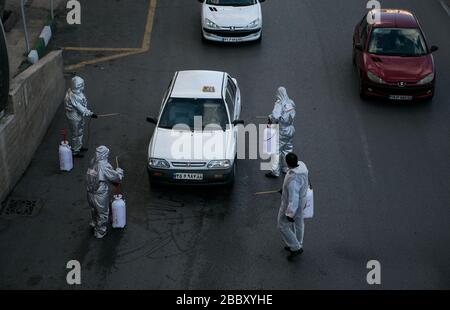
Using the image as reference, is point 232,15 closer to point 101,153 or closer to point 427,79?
point 427,79

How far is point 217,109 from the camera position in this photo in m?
14.8

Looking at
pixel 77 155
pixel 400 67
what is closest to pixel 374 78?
pixel 400 67

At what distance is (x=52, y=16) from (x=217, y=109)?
9087 millimetres

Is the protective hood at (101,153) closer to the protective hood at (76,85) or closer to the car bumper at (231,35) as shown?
the protective hood at (76,85)

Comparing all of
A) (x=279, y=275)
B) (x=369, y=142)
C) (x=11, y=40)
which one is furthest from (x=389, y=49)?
(x=11, y=40)

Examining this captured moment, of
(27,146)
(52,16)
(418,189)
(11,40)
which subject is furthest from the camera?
(52,16)

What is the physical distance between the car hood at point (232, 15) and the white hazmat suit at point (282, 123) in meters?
6.32

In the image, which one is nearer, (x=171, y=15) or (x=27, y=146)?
(x=27, y=146)

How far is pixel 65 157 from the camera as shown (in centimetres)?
1496

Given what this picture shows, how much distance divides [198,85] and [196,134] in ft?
4.85

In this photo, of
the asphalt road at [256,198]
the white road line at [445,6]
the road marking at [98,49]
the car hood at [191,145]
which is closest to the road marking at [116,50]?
the road marking at [98,49]

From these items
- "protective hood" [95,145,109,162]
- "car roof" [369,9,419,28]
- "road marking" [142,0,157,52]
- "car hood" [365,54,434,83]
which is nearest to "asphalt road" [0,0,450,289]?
"road marking" [142,0,157,52]

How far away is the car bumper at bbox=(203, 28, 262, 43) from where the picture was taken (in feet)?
67.1

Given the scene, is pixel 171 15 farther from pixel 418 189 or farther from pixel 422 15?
pixel 418 189
